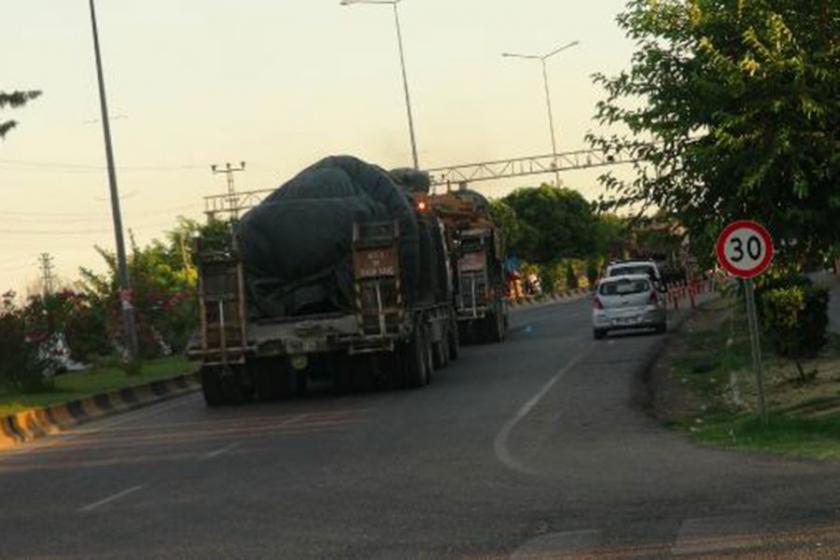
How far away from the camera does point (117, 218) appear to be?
31.4 m

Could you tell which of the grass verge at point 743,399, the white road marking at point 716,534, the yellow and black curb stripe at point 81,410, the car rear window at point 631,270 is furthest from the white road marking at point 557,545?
the car rear window at point 631,270

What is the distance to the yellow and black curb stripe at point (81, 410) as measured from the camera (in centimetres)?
2064

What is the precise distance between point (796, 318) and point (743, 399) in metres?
3.76

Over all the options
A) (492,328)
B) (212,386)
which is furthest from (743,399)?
(492,328)

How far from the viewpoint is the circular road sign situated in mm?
14805

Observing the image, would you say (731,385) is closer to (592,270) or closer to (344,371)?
(344,371)

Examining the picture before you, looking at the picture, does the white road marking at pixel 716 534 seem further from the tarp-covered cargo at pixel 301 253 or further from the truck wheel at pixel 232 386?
the truck wheel at pixel 232 386

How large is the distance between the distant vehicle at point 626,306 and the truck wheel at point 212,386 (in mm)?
13313

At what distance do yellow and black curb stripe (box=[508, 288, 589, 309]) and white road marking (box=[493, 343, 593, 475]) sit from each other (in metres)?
42.5

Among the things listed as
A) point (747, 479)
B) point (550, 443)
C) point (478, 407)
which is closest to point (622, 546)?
point (747, 479)

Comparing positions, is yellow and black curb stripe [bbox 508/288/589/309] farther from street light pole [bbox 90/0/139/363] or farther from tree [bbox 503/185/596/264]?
street light pole [bbox 90/0/139/363]

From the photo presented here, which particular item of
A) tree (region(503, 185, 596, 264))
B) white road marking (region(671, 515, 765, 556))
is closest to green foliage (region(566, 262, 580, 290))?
tree (region(503, 185, 596, 264))

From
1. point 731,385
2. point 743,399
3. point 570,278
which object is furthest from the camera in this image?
point 570,278

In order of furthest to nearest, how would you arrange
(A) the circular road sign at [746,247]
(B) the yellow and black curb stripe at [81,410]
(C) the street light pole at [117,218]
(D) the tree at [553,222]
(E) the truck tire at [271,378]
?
1. (D) the tree at [553,222]
2. (C) the street light pole at [117,218]
3. (E) the truck tire at [271,378]
4. (B) the yellow and black curb stripe at [81,410]
5. (A) the circular road sign at [746,247]
